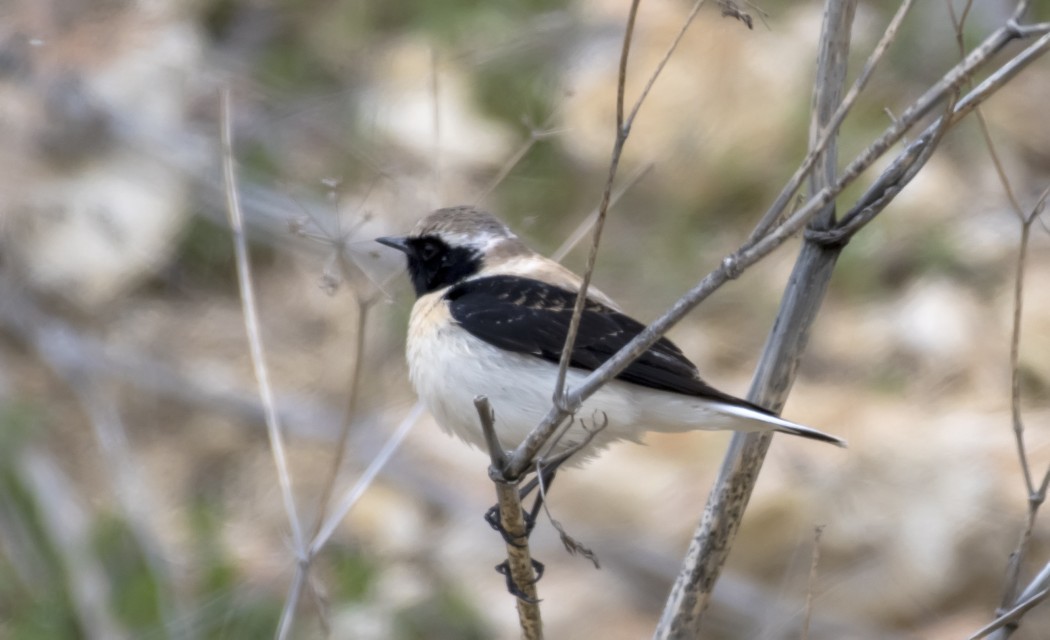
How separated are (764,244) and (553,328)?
1480 mm

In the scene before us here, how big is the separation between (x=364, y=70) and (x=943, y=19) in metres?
3.36

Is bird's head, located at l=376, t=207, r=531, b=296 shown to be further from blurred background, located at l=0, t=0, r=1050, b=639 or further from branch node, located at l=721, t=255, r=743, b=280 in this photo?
branch node, located at l=721, t=255, r=743, b=280

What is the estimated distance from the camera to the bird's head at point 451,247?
160 inches

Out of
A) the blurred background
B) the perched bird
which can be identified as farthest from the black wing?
the blurred background

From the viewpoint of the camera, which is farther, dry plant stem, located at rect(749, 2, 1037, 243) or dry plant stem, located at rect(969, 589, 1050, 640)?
dry plant stem, located at rect(969, 589, 1050, 640)

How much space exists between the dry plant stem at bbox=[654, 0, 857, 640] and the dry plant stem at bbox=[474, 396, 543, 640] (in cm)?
37

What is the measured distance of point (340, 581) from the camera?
5.12m

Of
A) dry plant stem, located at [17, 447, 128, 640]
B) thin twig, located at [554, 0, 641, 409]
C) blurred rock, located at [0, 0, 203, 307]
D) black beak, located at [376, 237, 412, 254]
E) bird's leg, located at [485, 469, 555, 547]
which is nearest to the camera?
thin twig, located at [554, 0, 641, 409]

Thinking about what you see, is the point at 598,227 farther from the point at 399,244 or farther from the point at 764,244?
the point at 399,244

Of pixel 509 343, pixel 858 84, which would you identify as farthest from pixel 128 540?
pixel 858 84

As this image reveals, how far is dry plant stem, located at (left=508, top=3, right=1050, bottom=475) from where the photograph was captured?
210cm

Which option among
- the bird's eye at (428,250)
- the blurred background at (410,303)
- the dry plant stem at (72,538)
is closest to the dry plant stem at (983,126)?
the bird's eye at (428,250)

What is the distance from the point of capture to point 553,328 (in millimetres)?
3646

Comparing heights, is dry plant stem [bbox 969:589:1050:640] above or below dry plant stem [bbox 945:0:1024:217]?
below
